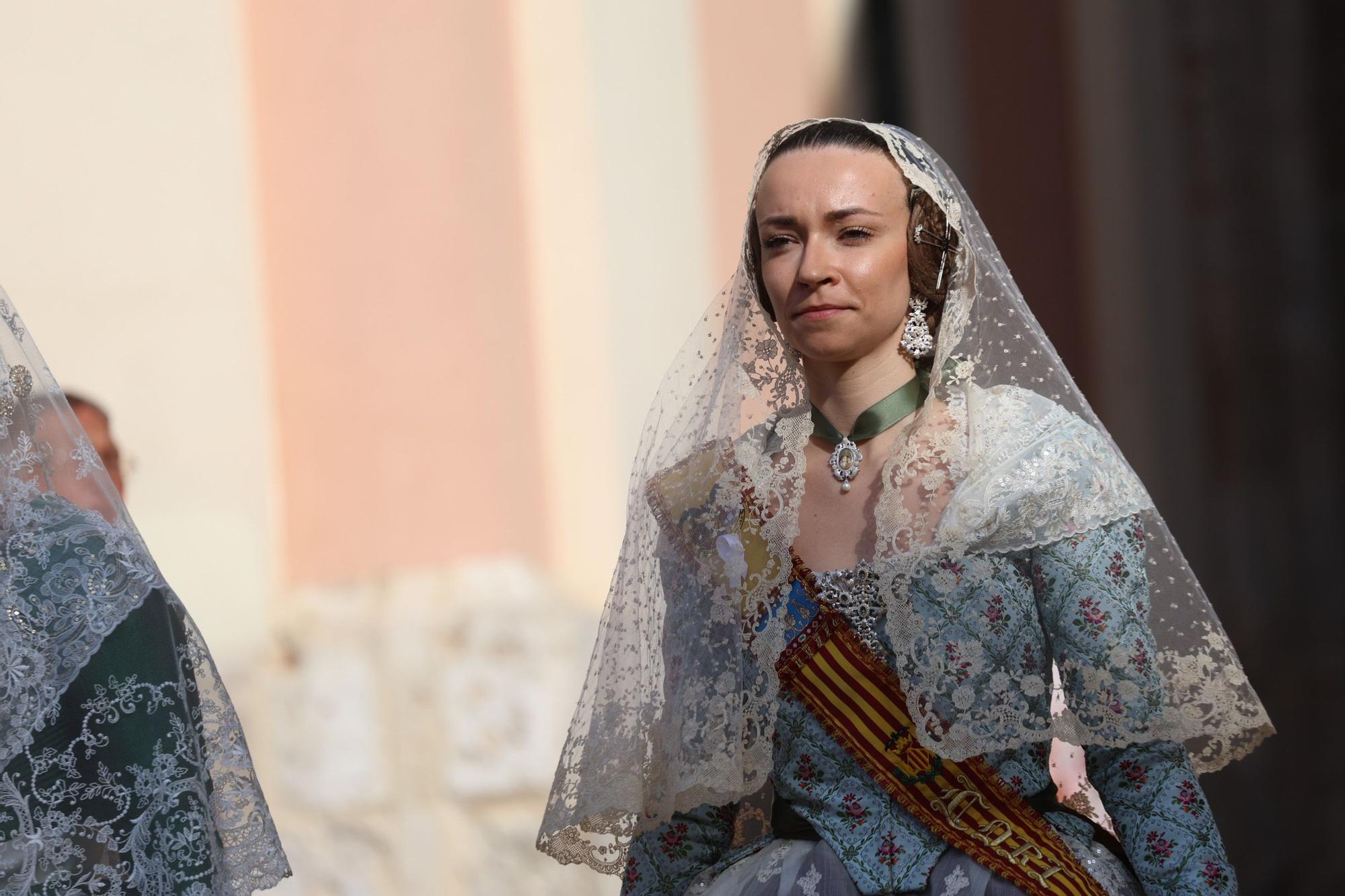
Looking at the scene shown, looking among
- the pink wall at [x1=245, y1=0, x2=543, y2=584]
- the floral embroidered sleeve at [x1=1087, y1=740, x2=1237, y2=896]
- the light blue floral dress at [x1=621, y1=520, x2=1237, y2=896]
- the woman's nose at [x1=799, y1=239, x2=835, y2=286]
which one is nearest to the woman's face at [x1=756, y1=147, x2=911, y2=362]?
the woman's nose at [x1=799, y1=239, x2=835, y2=286]

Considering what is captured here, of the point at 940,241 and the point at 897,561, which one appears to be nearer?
the point at 897,561

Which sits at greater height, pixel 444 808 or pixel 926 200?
pixel 926 200

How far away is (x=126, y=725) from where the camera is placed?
8.43 feet

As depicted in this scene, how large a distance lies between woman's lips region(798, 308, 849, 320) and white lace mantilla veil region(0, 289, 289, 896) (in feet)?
3.29

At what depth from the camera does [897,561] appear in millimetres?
2682

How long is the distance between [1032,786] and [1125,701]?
0.20 meters

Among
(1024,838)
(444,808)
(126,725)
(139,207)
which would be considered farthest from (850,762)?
(139,207)

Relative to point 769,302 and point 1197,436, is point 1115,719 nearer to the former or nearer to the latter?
point 769,302

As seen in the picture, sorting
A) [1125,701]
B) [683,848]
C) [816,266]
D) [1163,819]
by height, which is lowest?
[683,848]

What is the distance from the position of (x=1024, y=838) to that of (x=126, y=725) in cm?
124

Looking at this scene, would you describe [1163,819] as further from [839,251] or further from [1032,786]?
[839,251]

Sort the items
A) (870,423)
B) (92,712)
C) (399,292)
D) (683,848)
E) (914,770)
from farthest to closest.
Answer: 1. (399,292)
2. (683,848)
3. (870,423)
4. (914,770)
5. (92,712)

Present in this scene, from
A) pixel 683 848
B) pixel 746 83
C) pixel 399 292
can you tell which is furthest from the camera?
pixel 746 83

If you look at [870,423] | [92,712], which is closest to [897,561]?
[870,423]
